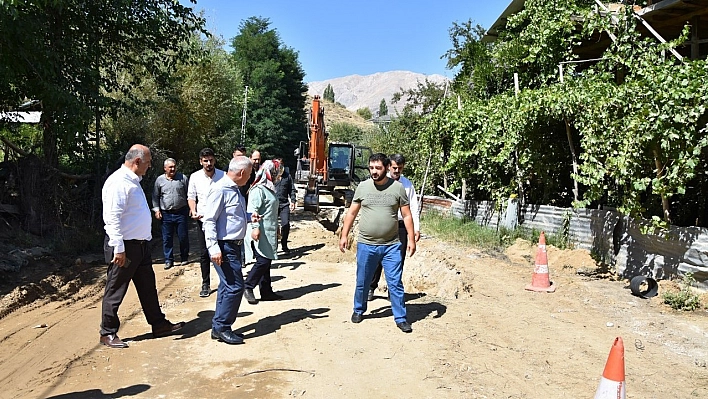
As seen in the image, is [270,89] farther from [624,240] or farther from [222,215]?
[222,215]

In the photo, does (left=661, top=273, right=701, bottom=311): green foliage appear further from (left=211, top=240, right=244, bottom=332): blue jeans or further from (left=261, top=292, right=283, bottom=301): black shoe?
(left=211, top=240, right=244, bottom=332): blue jeans

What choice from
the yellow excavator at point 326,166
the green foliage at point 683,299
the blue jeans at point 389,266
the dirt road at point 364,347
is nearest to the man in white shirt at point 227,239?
the dirt road at point 364,347

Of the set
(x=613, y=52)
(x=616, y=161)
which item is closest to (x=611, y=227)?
(x=616, y=161)

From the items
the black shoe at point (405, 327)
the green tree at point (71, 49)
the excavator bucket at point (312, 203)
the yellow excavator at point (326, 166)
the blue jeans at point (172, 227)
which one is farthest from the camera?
the yellow excavator at point (326, 166)

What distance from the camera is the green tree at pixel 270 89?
50719mm

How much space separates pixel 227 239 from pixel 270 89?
162ft

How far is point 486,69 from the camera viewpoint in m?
16.4

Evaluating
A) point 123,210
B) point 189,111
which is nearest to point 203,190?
point 123,210

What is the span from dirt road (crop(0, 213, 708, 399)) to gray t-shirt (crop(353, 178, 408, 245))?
3.15 ft

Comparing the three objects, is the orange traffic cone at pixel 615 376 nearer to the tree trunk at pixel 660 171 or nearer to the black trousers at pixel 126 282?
the black trousers at pixel 126 282

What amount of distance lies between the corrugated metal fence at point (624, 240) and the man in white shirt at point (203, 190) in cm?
626

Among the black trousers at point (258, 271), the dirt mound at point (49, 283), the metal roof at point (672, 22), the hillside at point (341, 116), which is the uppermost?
the hillside at point (341, 116)

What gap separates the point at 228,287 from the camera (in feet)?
17.8

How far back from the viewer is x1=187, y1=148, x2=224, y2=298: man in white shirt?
24.0 ft
